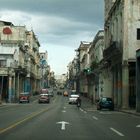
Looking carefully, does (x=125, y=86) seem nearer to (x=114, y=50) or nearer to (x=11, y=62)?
(x=114, y=50)

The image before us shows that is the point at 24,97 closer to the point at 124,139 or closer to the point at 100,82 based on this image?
the point at 100,82

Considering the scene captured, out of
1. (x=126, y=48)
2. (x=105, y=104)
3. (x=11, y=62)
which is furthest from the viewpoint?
(x=11, y=62)

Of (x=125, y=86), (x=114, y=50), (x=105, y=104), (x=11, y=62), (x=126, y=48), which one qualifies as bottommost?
(x=105, y=104)

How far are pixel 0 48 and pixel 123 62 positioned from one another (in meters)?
43.7

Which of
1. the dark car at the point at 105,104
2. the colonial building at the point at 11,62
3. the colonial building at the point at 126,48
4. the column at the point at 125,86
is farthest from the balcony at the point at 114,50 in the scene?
the colonial building at the point at 11,62

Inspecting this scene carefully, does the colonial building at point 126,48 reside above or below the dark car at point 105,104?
above

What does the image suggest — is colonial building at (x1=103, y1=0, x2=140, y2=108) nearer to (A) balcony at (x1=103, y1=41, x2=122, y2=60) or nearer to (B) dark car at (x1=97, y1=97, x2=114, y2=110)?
(A) balcony at (x1=103, y1=41, x2=122, y2=60)

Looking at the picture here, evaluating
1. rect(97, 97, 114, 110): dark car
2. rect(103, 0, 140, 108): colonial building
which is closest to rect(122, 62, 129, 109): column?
rect(103, 0, 140, 108): colonial building

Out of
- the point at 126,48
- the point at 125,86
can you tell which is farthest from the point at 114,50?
the point at 125,86

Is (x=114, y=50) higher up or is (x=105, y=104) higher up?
(x=114, y=50)

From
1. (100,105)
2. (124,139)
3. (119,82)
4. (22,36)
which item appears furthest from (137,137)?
(22,36)

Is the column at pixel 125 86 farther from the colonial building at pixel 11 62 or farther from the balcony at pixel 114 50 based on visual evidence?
the colonial building at pixel 11 62

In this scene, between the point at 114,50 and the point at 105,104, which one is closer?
the point at 105,104

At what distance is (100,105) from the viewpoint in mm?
59719
